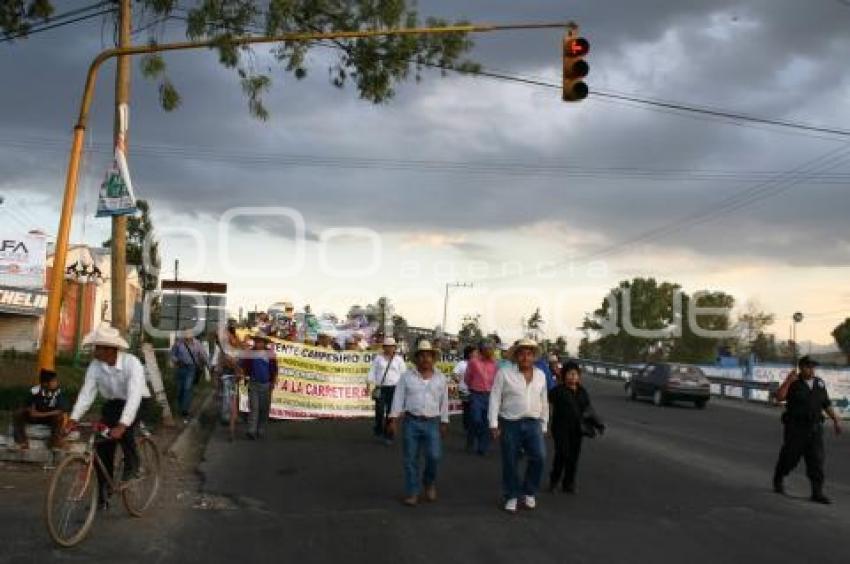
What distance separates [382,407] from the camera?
15.1 m

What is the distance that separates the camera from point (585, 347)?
118000 mm

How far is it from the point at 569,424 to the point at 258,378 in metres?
5.70

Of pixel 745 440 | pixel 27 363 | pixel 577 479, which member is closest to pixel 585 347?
pixel 27 363

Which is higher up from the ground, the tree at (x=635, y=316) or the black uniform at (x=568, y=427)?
the tree at (x=635, y=316)

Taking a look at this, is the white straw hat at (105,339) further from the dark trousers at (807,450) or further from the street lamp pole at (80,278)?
the street lamp pole at (80,278)

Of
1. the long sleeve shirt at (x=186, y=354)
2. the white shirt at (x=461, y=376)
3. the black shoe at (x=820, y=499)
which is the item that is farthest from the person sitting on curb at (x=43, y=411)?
the black shoe at (x=820, y=499)

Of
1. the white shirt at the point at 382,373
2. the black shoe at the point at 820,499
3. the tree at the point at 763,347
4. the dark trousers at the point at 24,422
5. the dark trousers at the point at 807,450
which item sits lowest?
the black shoe at the point at 820,499

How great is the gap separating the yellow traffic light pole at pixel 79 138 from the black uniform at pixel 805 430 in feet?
Result: 18.7

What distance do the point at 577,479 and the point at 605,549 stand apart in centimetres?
387

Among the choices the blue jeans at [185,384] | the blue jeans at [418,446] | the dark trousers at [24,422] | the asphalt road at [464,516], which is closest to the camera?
the asphalt road at [464,516]

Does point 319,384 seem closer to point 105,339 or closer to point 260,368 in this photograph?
point 260,368

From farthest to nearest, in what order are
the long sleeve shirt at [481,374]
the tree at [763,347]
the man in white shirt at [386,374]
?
1. the tree at [763,347]
2. the man in white shirt at [386,374]
3. the long sleeve shirt at [481,374]

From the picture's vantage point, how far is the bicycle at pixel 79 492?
6.79 meters

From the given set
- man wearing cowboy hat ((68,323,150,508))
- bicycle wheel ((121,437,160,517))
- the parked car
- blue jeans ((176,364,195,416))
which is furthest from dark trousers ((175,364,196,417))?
the parked car
